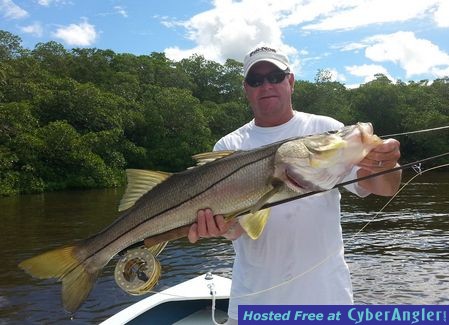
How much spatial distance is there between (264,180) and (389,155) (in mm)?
724

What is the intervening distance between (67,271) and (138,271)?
0.63 m

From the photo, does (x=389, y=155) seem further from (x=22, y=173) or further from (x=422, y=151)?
(x=422, y=151)

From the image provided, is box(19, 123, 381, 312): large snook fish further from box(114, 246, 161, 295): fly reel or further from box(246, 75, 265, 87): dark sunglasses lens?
box(246, 75, 265, 87): dark sunglasses lens

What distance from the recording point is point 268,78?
135 inches

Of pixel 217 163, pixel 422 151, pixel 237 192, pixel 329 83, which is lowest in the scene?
pixel 237 192

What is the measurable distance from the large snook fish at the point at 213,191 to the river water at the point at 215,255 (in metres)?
7.64

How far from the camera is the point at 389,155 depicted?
107 inches

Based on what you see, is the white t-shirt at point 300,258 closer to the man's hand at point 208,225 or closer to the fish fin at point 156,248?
the man's hand at point 208,225

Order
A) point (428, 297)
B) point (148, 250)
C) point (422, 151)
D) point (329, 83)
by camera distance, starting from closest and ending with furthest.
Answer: point (148, 250) → point (428, 297) → point (422, 151) → point (329, 83)

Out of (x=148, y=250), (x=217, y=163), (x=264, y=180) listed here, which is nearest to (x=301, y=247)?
(x=264, y=180)

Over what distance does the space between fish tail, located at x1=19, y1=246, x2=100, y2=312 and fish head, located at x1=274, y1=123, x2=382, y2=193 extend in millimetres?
1360

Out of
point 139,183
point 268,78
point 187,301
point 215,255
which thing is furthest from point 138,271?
point 215,255

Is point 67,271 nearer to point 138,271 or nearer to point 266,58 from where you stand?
point 138,271

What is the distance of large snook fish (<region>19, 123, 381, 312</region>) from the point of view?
2.71 m
